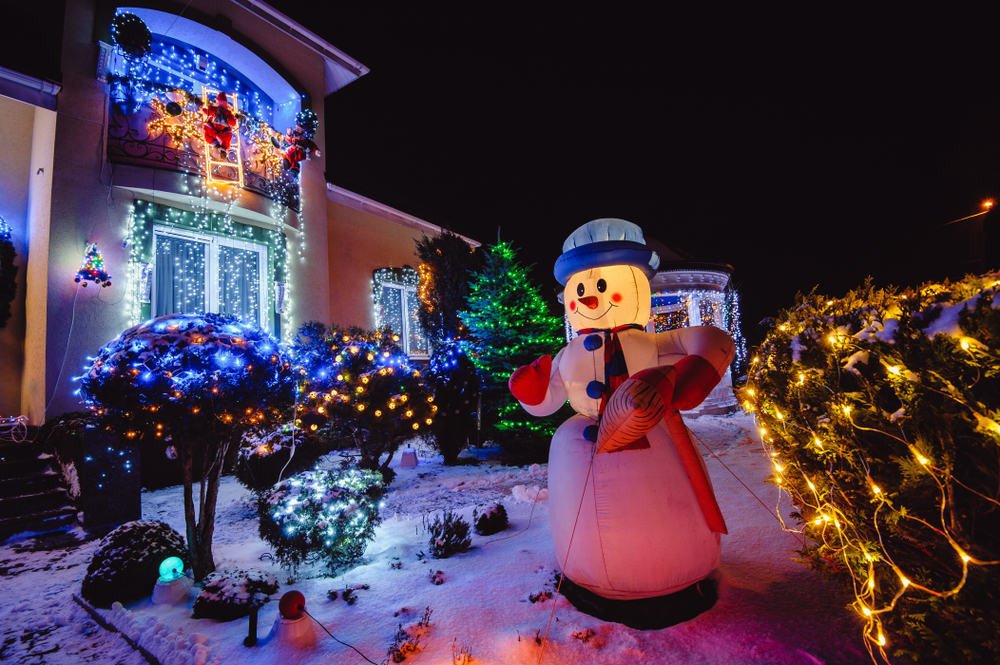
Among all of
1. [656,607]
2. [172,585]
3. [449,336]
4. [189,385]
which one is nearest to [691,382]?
[656,607]

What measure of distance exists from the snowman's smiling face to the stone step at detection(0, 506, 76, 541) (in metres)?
6.93

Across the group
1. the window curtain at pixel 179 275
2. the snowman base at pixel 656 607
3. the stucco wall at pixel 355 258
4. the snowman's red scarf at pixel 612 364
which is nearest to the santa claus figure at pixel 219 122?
the window curtain at pixel 179 275

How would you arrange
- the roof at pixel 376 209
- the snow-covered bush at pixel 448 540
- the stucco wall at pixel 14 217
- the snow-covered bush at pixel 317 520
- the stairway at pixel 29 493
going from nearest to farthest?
the snow-covered bush at pixel 317 520, the snow-covered bush at pixel 448 540, the stairway at pixel 29 493, the stucco wall at pixel 14 217, the roof at pixel 376 209

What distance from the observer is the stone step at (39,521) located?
17.2 ft

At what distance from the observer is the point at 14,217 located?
721cm

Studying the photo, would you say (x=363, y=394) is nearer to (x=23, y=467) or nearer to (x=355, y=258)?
(x=23, y=467)

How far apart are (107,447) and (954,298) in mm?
7359

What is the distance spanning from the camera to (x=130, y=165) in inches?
282

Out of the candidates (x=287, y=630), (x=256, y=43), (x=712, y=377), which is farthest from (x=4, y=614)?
(x=256, y=43)

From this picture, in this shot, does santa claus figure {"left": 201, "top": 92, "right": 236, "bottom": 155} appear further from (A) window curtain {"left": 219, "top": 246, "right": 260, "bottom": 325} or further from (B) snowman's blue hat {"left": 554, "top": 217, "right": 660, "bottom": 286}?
(B) snowman's blue hat {"left": 554, "top": 217, "right": 660, "bottom": 286}

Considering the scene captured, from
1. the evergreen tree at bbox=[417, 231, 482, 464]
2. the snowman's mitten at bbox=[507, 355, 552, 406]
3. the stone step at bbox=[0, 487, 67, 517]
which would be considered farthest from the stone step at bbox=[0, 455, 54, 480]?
the snowman's mitten at bbox=[507, 355, 552, 406]

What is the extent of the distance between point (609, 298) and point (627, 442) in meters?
1.00

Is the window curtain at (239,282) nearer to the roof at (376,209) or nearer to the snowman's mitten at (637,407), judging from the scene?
the roof at (376,209)

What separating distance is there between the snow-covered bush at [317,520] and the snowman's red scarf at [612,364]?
2396mm
